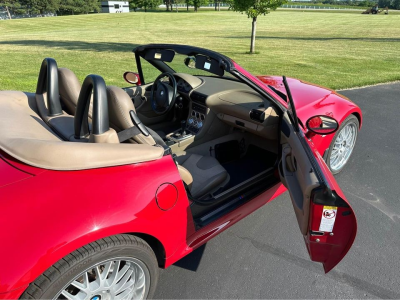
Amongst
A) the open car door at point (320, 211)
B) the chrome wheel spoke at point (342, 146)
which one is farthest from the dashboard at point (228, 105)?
the chrome wheel spoke at point (342, 146)

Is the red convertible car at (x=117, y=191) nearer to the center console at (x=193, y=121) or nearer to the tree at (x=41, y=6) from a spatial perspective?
the center console at (x=193, y=121)

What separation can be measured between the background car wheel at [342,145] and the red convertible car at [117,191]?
1.45 ft

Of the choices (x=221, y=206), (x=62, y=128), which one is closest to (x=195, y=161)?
(x=221, y=206)

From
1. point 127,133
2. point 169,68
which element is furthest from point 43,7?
point 127,133

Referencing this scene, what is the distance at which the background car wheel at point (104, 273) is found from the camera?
1479 millimetres

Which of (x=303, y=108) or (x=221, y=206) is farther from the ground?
(x=303, y=108)

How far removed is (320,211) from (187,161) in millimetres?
1590

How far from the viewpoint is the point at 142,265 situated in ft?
6.08

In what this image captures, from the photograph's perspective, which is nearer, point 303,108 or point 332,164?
point 303,108

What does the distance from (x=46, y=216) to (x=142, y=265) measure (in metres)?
0.65

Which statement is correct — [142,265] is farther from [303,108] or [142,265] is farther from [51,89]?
[303,108]

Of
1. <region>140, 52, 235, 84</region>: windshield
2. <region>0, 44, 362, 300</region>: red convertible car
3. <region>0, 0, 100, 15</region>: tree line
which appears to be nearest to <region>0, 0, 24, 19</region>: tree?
<region>0, 0, 100, 15</region>: tree line

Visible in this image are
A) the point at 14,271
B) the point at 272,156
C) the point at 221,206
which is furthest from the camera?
the point at 272,156

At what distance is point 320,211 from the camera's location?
185cm
